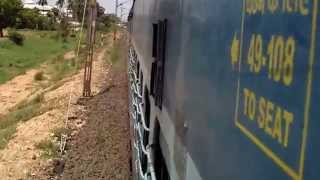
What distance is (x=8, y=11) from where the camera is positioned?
7706 centimetres

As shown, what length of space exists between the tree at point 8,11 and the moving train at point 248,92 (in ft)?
243

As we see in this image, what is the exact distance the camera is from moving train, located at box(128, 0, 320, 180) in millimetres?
1145

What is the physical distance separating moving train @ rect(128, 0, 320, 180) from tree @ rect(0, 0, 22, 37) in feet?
243

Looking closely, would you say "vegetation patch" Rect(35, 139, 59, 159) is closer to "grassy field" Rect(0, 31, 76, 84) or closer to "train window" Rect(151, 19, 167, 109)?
"train window" Rect(151, 19, 167, 109)

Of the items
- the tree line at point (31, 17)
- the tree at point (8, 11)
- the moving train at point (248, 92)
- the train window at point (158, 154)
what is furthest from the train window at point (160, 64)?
the tree at point (8, 11)

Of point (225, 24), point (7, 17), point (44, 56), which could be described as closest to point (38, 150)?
point (225, 24)

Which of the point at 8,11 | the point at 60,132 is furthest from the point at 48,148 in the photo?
the point at 8,11

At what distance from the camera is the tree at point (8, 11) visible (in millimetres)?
75250

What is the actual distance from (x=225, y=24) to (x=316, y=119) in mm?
751

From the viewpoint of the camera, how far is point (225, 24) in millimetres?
1787

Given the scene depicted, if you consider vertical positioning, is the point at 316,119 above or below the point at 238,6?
below

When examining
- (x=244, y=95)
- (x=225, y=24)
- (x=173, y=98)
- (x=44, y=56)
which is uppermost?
(x=225, y=24)

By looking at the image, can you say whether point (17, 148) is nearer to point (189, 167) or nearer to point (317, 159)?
point (189, 167)

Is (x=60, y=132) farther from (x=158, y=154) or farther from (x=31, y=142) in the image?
(x=158, y=154)
